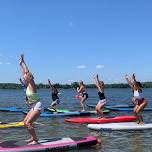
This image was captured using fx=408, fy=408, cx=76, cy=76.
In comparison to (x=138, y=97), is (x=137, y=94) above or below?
above

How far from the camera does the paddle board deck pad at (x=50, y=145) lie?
11713mm

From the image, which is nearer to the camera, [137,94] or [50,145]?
[50,145]

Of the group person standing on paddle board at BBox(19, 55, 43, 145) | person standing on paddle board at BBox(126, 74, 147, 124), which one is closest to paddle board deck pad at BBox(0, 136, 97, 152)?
person standing on paddle board at BBox(19, 55, 43, 145)

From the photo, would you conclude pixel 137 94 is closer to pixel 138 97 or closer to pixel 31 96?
pixel 138 97

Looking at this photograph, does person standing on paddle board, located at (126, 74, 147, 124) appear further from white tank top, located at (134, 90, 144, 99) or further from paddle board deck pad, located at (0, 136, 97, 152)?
paddle board deck pad, located at (0, 136, 97, 152)

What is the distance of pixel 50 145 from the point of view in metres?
12.1

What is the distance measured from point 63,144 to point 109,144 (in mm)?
2366

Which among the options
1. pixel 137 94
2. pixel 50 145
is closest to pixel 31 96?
pixel 50 145

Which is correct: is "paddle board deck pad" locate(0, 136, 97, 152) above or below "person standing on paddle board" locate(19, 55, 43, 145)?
below

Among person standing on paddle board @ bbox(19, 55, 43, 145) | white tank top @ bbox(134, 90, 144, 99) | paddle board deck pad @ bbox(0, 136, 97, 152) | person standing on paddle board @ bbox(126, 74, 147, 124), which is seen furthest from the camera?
white tank top @ bbox(134, 90, 144, 99)

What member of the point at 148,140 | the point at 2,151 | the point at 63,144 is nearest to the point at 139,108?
the point at 148,140

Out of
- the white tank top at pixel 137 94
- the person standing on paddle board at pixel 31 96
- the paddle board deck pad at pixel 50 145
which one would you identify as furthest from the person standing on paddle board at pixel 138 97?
the person standing on paddle board at pixel 31 96

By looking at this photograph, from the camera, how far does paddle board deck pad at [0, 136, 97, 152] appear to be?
11713mm

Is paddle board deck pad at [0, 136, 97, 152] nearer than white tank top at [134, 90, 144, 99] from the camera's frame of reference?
Yes
